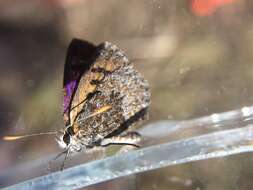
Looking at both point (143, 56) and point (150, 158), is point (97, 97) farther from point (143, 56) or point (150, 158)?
point (143, 56)

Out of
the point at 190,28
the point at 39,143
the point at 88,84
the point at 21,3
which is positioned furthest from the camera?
the point at 21,3

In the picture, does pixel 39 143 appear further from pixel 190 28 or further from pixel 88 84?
pixel 190 28

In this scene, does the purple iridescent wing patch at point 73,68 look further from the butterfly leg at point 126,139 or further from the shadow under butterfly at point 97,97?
the butterfly leg at point 126,139

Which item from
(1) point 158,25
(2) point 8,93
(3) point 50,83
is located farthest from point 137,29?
(2) point 8,93

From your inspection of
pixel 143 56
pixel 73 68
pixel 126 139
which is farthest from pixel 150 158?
pixel 143 56

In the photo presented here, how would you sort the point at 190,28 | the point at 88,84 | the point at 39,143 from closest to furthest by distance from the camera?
the point at 88,84 → the point at 39,143 → the point at 190,28

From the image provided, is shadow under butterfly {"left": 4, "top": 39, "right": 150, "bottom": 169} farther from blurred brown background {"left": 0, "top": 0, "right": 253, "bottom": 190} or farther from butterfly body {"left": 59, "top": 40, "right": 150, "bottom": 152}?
blurred brown background {"left": 0, "top": 0, "right": 253, "bottom": 190}

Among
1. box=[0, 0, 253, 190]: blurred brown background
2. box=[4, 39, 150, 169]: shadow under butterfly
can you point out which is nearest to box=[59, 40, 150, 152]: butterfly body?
box=[4, 39, 150, 169]: shadow under butterfly

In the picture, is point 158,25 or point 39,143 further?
point 158,25
